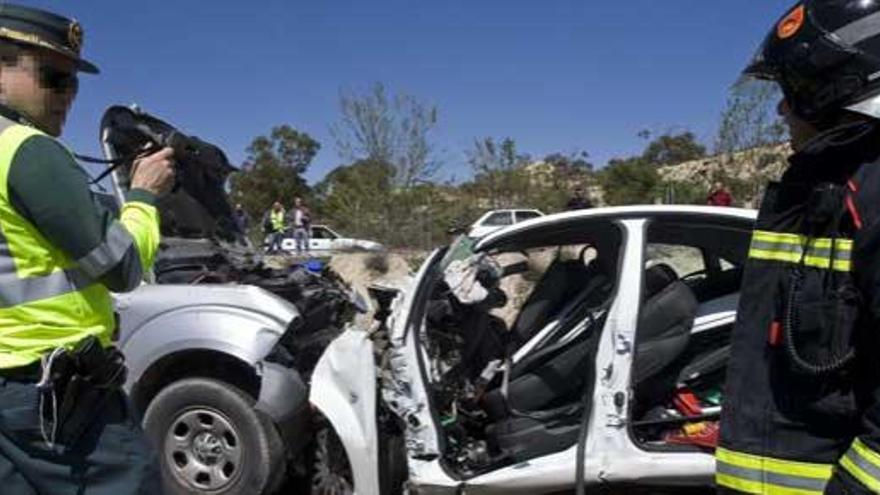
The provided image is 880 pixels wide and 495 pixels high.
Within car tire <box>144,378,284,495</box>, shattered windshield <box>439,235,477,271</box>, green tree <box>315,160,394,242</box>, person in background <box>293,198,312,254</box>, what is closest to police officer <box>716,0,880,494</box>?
shattered windshield <box>439,235,477,271</box>

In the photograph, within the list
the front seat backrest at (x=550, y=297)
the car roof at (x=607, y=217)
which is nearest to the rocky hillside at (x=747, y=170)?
the front seat backrest at (x=550, y=297)

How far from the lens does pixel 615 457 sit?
13.0ft

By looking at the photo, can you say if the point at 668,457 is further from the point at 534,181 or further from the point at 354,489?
the point at 534,181

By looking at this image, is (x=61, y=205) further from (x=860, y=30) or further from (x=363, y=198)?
(x=363, y=198)

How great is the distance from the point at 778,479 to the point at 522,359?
2781mm

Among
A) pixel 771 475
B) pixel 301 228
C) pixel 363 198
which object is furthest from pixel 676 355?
pixel 301 228

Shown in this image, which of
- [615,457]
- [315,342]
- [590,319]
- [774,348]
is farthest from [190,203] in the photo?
[774,348]

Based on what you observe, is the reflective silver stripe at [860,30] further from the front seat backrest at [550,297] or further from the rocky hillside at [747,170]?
the rocky hillside at [747,170]

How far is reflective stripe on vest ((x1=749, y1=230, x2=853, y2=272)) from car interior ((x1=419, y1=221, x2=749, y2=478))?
218 centimetres

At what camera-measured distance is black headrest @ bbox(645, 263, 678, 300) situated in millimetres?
4371

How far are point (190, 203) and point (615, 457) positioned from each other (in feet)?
9.69

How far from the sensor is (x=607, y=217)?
4293mm

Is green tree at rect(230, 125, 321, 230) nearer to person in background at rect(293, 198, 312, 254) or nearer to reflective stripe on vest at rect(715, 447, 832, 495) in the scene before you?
person in background at rect(293, 198, 312, 254)

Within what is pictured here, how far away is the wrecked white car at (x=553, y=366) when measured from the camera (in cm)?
400
